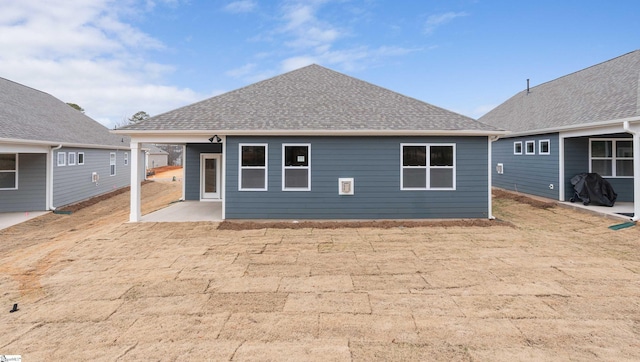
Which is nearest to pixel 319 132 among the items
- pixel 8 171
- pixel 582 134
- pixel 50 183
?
pixel 582 134

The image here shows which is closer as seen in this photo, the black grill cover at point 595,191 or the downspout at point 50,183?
the black grill cover at point 595,191

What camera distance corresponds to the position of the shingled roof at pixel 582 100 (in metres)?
10.6

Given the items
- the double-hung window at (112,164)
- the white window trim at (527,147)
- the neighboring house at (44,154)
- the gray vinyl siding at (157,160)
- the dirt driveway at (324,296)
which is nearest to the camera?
the dirt driveway at (324,296)

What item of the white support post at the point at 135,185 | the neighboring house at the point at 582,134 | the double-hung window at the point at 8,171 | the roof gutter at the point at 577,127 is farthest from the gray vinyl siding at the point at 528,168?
the double-hung window at the point at 8,171

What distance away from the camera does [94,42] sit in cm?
1639

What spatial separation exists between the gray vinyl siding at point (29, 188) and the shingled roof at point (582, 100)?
19926 mm

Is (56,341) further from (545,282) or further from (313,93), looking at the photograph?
(313,93)

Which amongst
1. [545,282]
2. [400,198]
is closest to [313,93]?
[400,198]

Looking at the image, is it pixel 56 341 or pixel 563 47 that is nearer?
pixel 56 341

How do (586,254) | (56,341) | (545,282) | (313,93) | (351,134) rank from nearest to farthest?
(56,341) < (545,282) < (586,254) < (351,134) < (313,93)

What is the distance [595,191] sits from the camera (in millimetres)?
11219

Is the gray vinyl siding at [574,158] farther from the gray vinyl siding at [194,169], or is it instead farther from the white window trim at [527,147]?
the gray vinyl siding at [194,169]

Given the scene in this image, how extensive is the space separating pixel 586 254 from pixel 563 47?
1661cm

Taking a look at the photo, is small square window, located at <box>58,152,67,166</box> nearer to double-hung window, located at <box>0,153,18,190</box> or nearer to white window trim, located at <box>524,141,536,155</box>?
double-hung window, located at <box>0,153,18,190</box>
